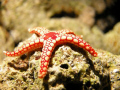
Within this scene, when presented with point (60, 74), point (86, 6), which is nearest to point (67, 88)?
point (60, 74)

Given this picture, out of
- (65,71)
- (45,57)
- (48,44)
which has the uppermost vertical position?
(48,44)

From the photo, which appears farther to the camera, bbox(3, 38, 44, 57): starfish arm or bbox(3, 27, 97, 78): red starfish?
bbox(3, 38, 44, 57): starfish arm

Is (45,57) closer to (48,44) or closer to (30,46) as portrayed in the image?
(48,44)

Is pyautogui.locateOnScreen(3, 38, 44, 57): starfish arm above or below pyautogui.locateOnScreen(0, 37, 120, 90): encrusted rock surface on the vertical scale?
above

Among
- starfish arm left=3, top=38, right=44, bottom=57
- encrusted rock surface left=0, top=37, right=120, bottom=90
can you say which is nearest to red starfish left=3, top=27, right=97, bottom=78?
starfish arm left=3, top=38, right=44, bottom=57

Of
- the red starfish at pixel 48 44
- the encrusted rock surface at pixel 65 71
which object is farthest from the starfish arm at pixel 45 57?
the encrusted rock surface at pixel 65 71

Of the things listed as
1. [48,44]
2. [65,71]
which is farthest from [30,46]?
[65,71]

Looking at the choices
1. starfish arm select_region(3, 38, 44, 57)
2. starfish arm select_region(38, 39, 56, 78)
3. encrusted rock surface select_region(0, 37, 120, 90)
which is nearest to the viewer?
starfish arm select_region(38, 39, 56, 78)

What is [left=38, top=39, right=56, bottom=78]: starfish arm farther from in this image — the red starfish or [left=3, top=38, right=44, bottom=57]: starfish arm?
[left=3, top=38, right=44, bottom=57]: starfish arm
